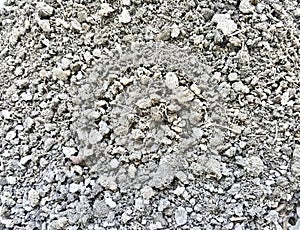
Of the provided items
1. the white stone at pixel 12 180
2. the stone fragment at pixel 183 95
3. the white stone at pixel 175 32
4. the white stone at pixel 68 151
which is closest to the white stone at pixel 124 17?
the white stone at pixel 175 32

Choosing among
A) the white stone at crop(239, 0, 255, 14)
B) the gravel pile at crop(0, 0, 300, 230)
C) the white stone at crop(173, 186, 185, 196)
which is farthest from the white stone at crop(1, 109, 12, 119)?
the white stone at crop(239, 0, 255, 14)

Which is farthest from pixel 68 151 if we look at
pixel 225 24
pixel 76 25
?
pixel 225 24

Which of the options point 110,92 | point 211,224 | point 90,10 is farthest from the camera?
point 90,10

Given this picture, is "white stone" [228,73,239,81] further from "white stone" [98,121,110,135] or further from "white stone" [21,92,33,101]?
"white stone" [21,92,33,101]

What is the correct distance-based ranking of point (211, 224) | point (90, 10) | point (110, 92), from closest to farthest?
point (211, 224), point (110, 92), point (90, 10)

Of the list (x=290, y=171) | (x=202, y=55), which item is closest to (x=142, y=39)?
(x=202, y=55)

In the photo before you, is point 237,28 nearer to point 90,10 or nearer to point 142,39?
point 142,39

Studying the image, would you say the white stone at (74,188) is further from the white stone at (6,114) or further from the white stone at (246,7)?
the white stone at (246,7)
